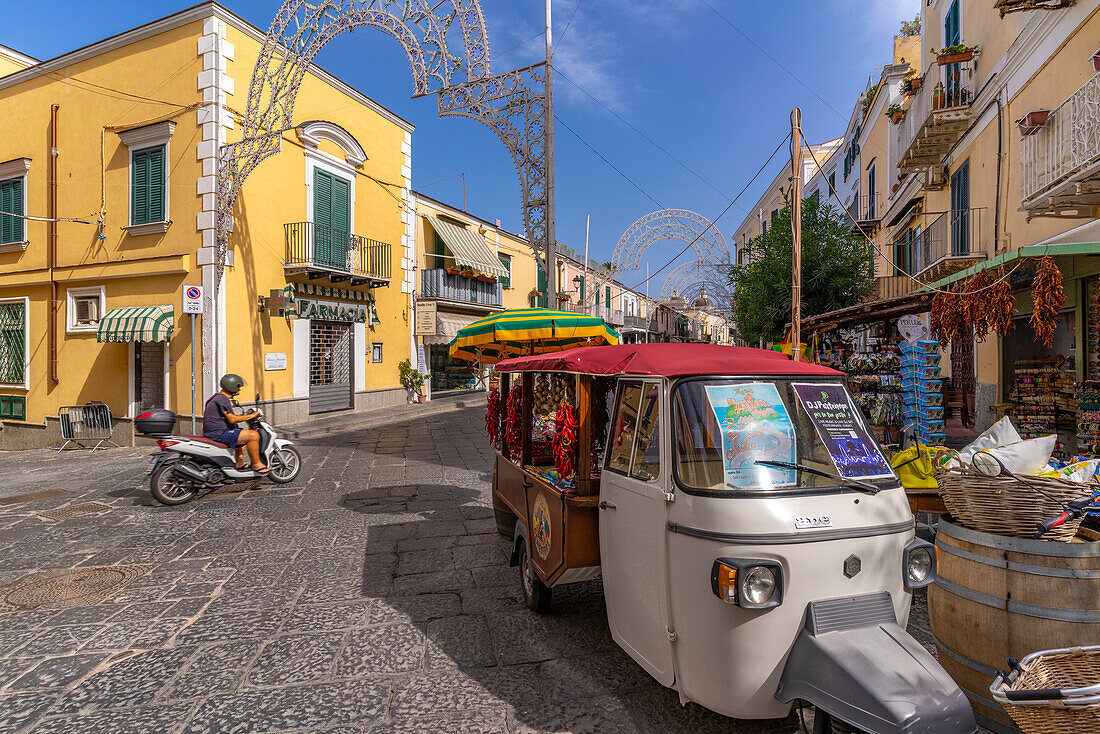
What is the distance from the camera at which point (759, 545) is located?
7.75 ft

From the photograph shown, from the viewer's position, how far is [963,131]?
12.1 metres

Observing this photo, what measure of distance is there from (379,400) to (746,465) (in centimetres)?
1554

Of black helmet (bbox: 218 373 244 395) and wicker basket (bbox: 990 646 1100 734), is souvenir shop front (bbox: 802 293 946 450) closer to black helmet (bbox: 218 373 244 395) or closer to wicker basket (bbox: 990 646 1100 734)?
wicker basket (bbox: 990 646 1100 734)

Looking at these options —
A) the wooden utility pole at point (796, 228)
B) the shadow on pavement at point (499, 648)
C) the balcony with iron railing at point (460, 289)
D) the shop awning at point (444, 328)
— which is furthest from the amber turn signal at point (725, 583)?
the balcony with iron railing at point (460, 289)

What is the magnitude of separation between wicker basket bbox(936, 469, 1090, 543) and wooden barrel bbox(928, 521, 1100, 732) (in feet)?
0.21

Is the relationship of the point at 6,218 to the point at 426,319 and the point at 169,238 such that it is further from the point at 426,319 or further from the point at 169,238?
the point at 426,319

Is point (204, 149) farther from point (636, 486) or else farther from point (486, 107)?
point (636, 486)

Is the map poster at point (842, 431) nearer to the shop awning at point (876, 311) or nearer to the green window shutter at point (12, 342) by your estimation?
the shop awning at point (876, 311)

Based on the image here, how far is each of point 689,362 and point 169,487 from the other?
697 centimetres

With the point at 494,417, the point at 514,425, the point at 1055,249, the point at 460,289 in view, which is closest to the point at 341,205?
the point at 460,289

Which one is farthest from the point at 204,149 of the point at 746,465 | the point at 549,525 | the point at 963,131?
the point at 963,131

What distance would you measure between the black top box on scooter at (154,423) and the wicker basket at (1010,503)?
26.7 feet

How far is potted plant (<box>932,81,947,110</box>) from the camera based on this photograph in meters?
11.8

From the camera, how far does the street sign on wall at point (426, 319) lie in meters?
18.8
